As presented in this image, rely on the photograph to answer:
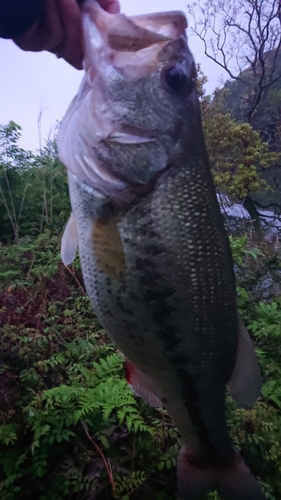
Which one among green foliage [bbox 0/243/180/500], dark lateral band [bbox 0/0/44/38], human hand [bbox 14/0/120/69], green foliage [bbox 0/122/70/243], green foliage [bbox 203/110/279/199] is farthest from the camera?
green foliage [bbox 203/110/279/199]

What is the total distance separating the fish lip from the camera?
1288 millimetres

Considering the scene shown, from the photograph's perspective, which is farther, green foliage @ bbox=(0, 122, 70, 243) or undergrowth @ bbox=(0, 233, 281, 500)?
green foliage @ bbox=(0, 122, 70, 243)

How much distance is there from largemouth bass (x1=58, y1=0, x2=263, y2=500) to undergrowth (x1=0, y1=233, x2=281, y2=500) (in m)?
1.20

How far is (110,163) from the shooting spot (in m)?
1.30

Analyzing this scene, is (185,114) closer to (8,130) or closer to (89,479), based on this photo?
(89,479)

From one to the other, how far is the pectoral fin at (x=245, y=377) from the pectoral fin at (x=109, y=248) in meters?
0.57

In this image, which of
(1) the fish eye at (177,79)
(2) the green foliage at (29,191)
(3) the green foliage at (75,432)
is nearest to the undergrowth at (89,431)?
(3) the green foliage at (75,432)

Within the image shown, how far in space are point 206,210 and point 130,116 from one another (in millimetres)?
416

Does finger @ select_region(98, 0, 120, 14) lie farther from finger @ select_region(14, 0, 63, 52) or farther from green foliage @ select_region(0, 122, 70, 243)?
green foliage @ select_region(0, 122, 70, 243)

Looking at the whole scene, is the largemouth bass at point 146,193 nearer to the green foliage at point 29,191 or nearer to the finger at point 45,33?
the finger at point 45,33

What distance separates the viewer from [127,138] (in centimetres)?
129

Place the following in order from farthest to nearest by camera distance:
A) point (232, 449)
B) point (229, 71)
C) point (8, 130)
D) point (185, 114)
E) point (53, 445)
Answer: point (229, 71)
point (8, 130)
point (53, 445)
point (232, 449)
point (185, 114)

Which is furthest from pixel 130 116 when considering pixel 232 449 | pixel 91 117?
pixel 232 449

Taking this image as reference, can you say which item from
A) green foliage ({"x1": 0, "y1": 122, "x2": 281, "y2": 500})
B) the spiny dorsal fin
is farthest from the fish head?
green foliage ({"x1": 0, "y1": 122, "x2": 281, "y2": 500})
